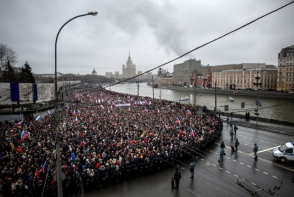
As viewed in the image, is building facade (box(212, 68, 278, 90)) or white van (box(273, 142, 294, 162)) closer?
white van (box(273, 142, 294, 162))

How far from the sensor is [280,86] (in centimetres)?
7081

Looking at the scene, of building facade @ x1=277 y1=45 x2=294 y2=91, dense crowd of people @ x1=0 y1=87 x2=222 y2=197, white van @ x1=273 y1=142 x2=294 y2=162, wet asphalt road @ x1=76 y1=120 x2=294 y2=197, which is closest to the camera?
wet asphalt road @ x1=76 y1=120 x2=294 y2=197

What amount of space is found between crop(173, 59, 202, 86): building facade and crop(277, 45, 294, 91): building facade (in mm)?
65065

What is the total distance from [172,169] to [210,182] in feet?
8.16

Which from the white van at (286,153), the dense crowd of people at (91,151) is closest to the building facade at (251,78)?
the dense crowd of people at (91,151)

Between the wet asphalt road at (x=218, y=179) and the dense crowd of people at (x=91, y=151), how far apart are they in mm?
716

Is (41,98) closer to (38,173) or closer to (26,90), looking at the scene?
(26,90)

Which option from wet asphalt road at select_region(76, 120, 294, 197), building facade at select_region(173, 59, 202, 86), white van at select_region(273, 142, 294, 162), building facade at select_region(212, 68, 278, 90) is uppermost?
building facade at select_region(173, 59, 202, 86)

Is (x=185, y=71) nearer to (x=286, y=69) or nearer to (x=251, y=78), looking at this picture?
(x=251, y=78)

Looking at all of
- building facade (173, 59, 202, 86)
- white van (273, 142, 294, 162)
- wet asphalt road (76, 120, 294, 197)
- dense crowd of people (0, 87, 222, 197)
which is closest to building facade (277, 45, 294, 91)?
dense crowd of people (0, 87, 222, 197)

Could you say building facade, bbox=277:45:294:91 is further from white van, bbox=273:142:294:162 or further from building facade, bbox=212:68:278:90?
white van, bbox=273:142:294:162

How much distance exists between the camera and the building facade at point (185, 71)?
134625 mm

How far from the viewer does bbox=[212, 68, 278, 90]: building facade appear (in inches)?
3211

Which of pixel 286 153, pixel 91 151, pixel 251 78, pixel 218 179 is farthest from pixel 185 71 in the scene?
pixel 218 179
